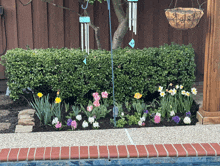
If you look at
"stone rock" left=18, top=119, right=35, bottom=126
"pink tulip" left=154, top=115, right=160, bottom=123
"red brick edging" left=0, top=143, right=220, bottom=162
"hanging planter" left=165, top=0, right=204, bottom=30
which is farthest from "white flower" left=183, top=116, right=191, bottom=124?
"stone rock" left=18, top=119, right=35, bottom=126

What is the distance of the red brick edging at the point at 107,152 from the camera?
3.90m

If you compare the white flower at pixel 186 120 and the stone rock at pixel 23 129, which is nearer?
the stone rock at pixel 23 129

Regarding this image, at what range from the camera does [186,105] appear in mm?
5352

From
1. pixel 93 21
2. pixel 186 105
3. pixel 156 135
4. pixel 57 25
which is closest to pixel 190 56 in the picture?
pixel 186 105

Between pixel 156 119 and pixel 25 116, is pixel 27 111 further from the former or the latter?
pixel 156 119

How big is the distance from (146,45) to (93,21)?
127 cm

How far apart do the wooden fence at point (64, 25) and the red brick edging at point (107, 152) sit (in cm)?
342

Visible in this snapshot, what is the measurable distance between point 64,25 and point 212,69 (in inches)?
136

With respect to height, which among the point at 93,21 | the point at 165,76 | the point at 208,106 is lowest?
the point at 208,106

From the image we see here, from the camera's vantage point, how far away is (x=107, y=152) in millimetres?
3975

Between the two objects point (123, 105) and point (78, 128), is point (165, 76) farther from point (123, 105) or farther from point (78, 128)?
point (78, 128)

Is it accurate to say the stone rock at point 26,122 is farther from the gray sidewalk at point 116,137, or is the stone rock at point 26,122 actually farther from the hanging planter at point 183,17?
the hanging planter at point 183,17

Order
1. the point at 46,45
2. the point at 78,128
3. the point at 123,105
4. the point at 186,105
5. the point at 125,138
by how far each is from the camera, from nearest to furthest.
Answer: the point at 125,138
the point at 78,128
the point at 186,105
the point at 123,105
the point at 46,45

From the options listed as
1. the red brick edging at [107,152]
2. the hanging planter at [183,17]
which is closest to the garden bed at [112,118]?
the red brick edging at [107,152]
